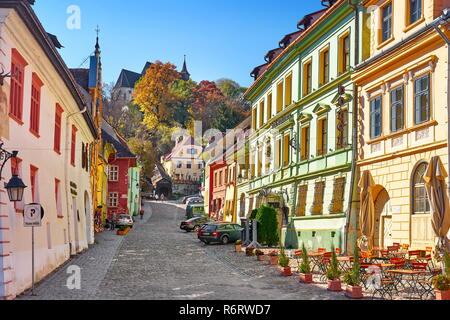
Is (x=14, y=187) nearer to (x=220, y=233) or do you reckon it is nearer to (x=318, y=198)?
(x=318, y=198)

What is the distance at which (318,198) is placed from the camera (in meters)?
28.9

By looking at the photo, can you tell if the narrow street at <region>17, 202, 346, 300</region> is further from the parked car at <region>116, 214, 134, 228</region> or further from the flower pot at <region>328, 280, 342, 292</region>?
the parked car at <region>116, 214, 134, 228</region>

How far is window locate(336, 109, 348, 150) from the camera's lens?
26266 mm

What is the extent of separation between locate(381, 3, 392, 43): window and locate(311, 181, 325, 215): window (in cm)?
778

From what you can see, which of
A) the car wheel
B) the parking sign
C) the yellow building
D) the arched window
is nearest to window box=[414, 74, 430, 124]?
the yellow building

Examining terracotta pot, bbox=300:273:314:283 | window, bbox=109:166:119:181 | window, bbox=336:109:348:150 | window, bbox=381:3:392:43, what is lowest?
terracotta pot, bbox=300:273:314:283

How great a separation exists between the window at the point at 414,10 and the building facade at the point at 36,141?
11.4 m

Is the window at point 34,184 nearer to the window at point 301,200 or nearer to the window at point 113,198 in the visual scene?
the window at point 301,200

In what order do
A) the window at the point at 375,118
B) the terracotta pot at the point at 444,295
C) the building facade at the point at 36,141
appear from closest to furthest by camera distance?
the terracotta pot at the point at 444,295
the building facade at the point at 36,141
the window at the point at 375,118

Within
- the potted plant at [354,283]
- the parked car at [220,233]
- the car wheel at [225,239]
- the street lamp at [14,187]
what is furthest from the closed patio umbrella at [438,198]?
the car wheel at [225,239]

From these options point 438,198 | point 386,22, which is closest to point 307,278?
point 438,198

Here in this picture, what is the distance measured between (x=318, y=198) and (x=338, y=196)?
2.49 m

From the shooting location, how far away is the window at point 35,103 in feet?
56.6

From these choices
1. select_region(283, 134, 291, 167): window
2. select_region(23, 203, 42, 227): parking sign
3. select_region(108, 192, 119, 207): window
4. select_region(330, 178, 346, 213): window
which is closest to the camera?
select_region(23, 203, 42, 227): parking sign
